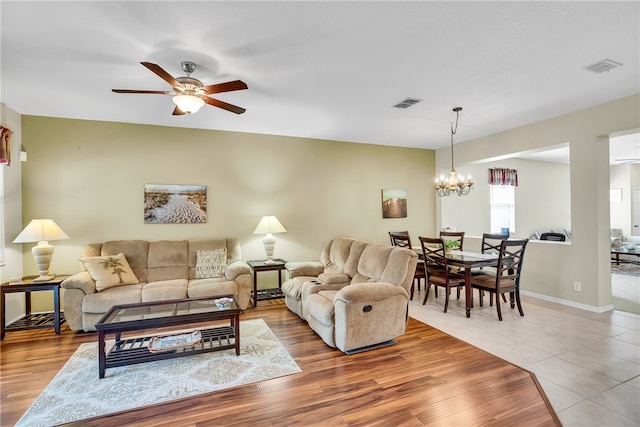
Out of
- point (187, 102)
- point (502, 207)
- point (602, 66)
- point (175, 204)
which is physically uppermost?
point (602, 66)

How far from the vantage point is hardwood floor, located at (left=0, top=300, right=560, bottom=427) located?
2082 mm

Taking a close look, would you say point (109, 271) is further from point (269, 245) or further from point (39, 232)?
point (269, 245)

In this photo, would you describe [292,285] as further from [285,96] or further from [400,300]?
[285,96]

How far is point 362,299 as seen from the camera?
2982mm

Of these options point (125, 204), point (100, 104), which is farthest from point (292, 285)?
point (100, 104)

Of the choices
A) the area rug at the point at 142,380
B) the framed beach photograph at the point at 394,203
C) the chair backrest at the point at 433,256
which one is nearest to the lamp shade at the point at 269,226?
the area rug at the point at 142,380

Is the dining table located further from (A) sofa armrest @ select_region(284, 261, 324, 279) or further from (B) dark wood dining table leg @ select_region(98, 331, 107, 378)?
(B) dark wood dining table leg @ select_region(98, 331, 107, 378)

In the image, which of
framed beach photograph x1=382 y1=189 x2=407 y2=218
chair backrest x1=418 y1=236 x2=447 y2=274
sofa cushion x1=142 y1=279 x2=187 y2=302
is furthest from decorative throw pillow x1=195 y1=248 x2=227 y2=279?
framed beach photograph x1=382 y1=189 x2=407 y2=218

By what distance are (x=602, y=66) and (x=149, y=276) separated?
18.8 feet

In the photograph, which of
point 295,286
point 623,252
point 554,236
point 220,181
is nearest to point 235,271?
point 295,286

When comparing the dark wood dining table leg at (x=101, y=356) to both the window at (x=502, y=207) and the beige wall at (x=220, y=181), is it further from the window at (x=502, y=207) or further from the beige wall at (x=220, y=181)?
the window at (x=502, y=207)

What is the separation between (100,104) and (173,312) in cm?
279

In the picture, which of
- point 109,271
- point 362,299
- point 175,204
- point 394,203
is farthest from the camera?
point 394,203

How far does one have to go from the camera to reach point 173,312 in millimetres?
3043
